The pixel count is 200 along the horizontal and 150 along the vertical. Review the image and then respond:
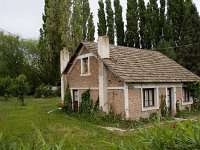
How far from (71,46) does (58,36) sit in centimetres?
269

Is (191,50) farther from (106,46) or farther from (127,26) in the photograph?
(106,46)

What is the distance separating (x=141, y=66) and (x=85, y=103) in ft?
15.4

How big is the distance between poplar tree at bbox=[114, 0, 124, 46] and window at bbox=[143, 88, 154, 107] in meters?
27.2

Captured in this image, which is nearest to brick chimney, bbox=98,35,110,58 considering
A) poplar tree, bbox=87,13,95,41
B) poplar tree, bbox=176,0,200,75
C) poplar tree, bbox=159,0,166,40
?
poplar tree, bbox=176,0,200,75

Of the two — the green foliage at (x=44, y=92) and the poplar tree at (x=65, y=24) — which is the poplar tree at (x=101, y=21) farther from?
the green foliage at (x=44, y=92)

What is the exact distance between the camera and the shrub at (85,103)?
21.3 metres

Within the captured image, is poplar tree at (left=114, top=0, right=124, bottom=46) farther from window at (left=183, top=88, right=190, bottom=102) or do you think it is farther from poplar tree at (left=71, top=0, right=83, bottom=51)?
window at (left=183, top=88, right=190, bottom=102)

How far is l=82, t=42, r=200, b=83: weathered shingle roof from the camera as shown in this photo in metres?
19.3

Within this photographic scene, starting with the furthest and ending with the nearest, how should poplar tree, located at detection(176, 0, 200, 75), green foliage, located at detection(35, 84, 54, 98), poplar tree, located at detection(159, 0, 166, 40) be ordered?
poplar tree, located at detection(159, 0, 166, 40) → green foliage, located at detection(35, 84, 54, 98) → poplar tree, located at detection(176, 0, 200, 75)

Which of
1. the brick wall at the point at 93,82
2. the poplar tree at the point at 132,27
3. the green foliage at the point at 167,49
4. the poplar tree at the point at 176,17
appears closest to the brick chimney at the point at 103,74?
the brick wall at the point at 93,82

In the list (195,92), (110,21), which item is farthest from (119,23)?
(195,92)

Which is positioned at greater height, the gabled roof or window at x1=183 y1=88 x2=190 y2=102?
the gabled roof

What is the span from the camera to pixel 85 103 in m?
21.6

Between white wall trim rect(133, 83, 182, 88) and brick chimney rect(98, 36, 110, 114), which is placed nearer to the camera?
white wall trim rect(133, 83, 182, 88)
